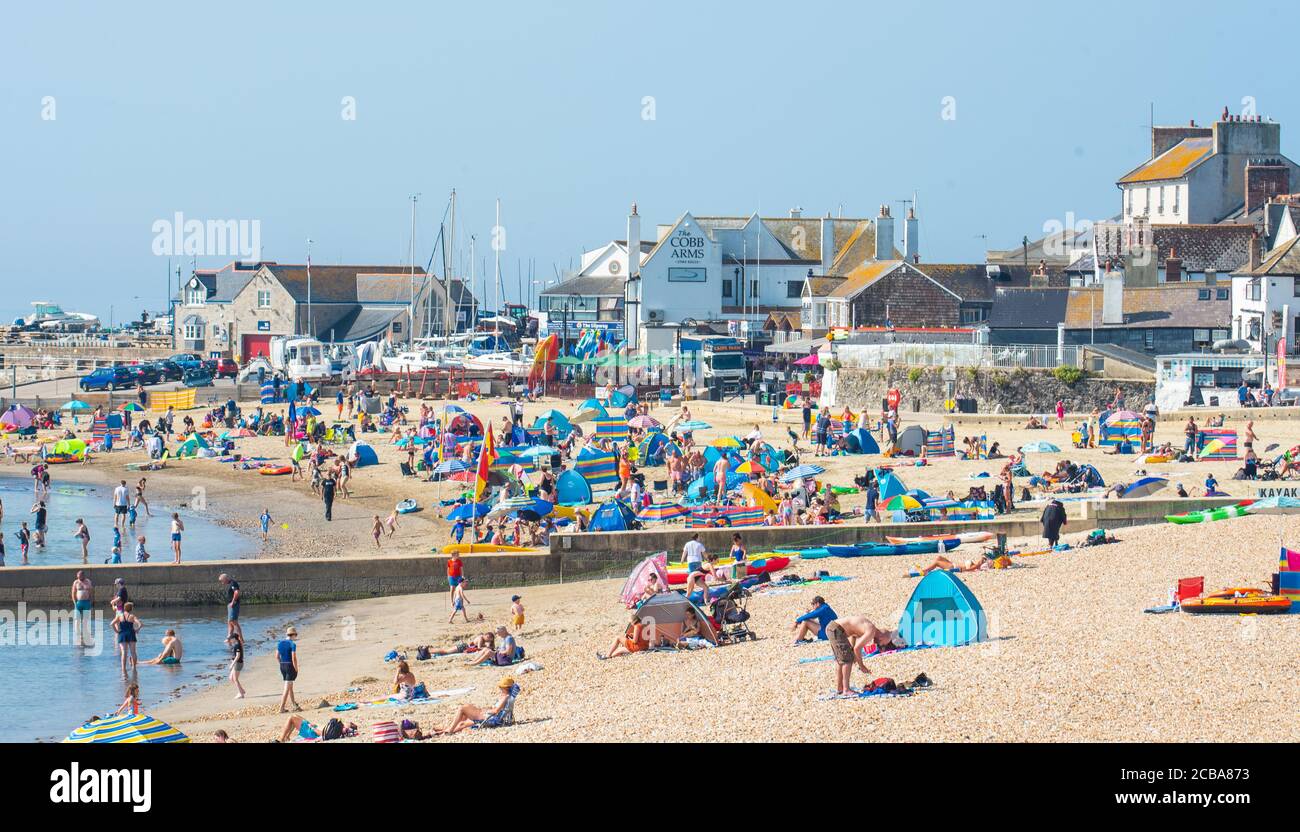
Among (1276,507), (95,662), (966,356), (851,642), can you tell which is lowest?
(95,662)

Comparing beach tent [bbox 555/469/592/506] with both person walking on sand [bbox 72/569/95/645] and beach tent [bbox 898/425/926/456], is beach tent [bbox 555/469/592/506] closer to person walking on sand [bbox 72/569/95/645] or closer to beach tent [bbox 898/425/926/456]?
person walking on sand [bbox 72/569/95/645]

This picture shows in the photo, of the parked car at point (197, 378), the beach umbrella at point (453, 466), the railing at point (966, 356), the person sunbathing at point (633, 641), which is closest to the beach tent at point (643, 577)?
the person sunbathing at point (633, 641)

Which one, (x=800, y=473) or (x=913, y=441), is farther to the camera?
(x=913, y=441)

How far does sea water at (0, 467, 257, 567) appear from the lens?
31250 millimetres

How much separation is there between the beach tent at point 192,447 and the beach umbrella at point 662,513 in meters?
21.5

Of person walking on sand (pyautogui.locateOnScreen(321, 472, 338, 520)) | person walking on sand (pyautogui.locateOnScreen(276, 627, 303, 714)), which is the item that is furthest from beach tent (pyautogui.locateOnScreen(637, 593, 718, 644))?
person walking on sand (pyautogui.locateOnScreen(321, 472, 338, 520))

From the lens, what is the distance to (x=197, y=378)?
66.7 meters

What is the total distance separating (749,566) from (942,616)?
22.3 feet

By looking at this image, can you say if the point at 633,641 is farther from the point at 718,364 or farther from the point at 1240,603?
the point at 718,364

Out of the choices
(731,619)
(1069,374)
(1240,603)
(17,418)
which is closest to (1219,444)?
(1069,374)

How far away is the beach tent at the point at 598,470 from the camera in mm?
30234

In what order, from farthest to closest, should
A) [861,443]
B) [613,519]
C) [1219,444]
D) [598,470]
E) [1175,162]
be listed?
[1175,162] < [861,443] < [1219,444] < [598,470] < [613,519]

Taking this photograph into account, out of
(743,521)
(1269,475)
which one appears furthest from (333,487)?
(1269,475)
